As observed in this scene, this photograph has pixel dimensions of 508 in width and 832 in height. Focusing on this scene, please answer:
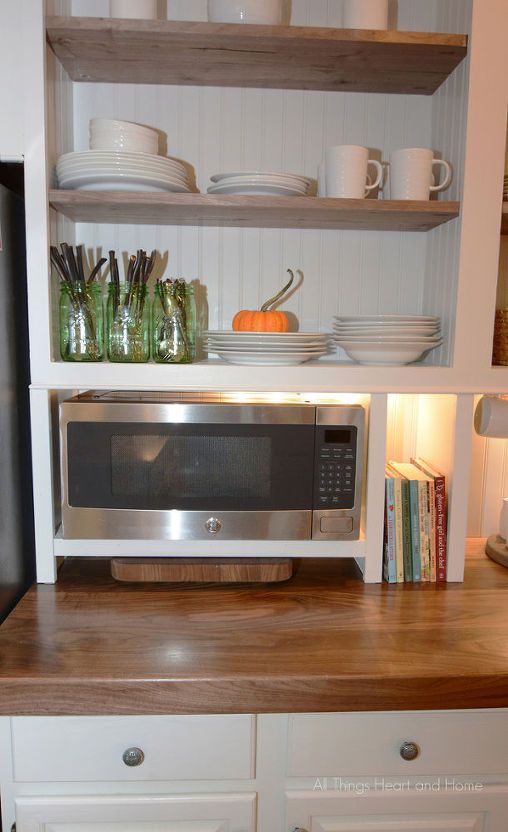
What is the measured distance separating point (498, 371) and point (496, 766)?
780mm

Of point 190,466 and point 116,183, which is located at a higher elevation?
point 116,183

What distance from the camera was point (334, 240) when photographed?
5.38ft

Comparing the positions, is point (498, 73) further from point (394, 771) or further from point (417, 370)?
point (394, 771)

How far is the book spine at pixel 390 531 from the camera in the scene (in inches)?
56.6

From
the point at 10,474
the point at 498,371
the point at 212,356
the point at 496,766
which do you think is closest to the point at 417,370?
the point at 498,371

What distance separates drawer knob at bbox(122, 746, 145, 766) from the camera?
107 centimetres

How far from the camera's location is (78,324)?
137cm

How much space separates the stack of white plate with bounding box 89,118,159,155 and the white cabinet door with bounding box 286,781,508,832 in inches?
51.8

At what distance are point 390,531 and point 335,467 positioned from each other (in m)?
0.21

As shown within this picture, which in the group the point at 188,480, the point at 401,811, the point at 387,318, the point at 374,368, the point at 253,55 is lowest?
the point at 401,811

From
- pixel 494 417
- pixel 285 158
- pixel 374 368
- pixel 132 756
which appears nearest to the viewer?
pixel 132 756

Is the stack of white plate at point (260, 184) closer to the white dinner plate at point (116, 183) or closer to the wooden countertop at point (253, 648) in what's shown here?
the white dinner plate at point (116, 183)

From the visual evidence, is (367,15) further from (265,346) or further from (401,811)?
(401,811)

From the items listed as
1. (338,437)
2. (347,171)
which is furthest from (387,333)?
(347,171)
